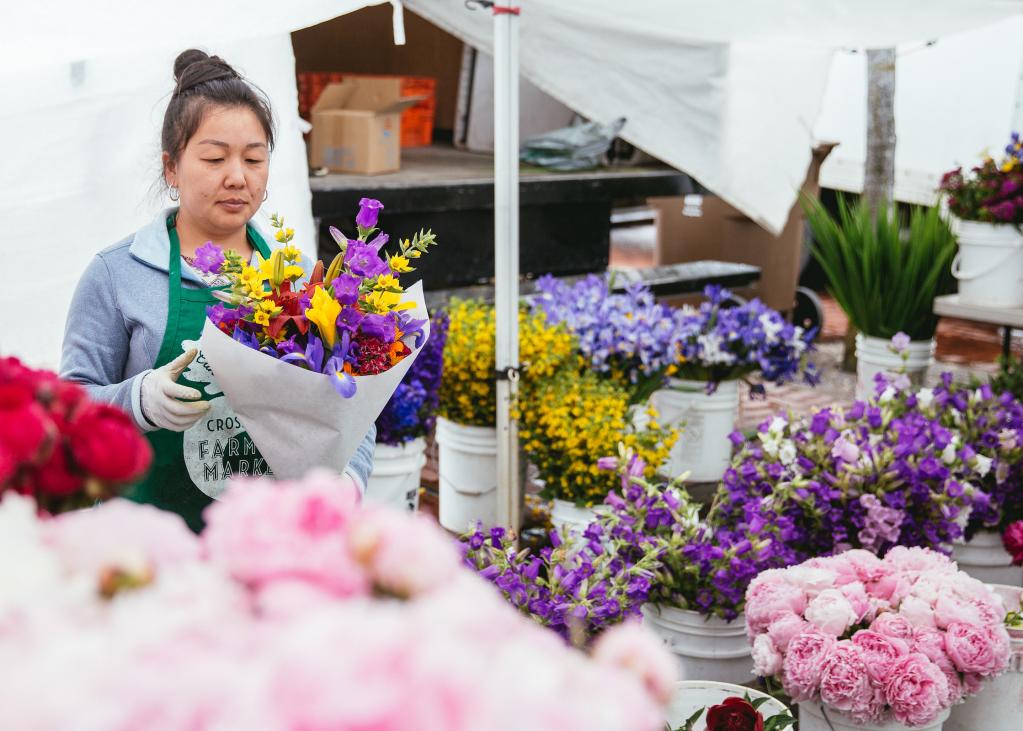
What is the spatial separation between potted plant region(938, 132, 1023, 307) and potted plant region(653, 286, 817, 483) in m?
0.71

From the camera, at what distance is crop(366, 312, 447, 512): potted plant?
3.22m

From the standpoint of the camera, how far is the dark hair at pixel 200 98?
5.61ft

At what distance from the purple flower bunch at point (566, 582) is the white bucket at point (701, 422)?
185 centimetres

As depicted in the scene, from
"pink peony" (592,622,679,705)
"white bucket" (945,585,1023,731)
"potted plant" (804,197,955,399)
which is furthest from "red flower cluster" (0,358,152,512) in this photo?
"potted plant" (804,197,955,399)

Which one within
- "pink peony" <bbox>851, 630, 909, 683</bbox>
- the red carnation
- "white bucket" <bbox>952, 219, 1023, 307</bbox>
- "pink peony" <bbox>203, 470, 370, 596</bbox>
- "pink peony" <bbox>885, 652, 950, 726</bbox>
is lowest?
the red carnation

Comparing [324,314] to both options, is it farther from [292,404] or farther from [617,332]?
[617,332]

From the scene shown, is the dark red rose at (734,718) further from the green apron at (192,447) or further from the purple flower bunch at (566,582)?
the green apron at (192,447)

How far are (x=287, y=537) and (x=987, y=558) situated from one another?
2.93 metres

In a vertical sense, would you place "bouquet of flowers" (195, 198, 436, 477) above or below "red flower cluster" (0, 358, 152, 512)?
below

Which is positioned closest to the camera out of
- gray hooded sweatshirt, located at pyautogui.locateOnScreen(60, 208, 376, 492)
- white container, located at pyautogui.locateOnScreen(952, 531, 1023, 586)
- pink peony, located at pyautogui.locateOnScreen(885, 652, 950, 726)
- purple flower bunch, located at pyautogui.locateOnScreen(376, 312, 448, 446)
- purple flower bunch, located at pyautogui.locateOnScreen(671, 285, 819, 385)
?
gray hooded sweatshirt, located at pyautogui.locateOnScreen(60, 208, 376, 492)

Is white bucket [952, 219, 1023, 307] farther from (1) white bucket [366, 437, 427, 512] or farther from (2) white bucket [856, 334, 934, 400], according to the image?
(1) white bucket [366, 437, 427, 512]

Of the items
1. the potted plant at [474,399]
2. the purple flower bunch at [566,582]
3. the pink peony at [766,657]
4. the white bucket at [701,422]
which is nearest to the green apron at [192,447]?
the purple flower bunch at [566,582]

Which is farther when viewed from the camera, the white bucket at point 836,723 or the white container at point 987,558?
the white container at point 987,558

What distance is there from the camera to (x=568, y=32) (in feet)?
10.3
